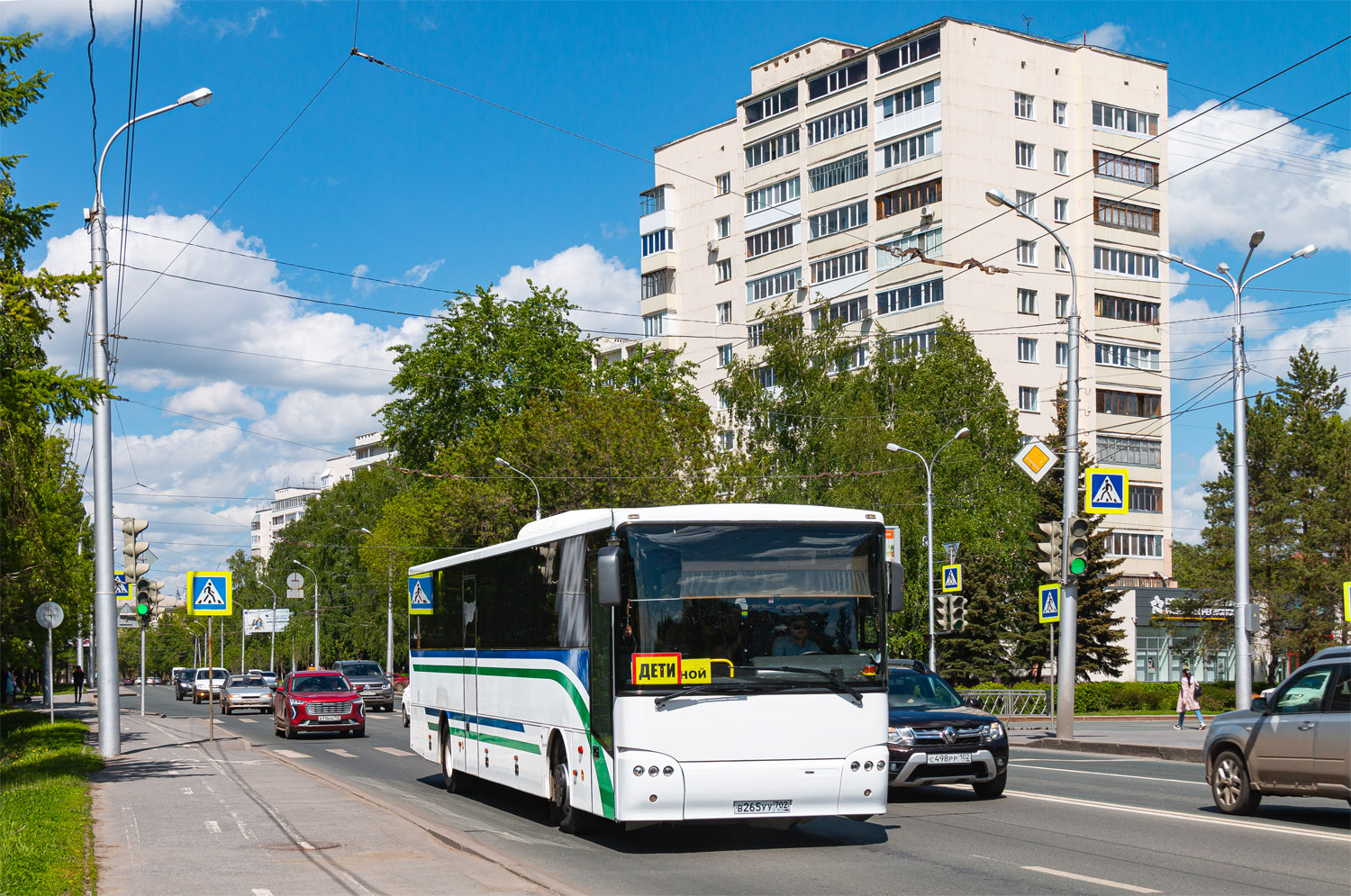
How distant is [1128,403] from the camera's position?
74188 mm

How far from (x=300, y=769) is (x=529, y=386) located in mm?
40778

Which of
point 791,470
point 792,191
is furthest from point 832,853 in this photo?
point 792,191

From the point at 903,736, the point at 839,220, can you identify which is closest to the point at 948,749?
the point at 903,736

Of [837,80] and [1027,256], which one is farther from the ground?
[837,80]

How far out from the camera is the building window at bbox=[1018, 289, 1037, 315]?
7219cm

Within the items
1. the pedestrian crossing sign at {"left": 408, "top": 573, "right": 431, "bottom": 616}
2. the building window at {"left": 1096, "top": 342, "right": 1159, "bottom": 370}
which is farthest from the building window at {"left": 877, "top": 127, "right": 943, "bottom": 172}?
the pedestrian crossing sign at {"left": 408, "top": 573, "right": 431, "bottom": 616}

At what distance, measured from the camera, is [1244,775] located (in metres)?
14.5

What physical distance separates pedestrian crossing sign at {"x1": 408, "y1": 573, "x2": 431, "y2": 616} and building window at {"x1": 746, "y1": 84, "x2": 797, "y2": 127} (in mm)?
63251

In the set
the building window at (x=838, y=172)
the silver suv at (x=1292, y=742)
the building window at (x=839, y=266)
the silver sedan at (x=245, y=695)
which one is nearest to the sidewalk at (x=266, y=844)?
the silver suv at (x=1292, y=742)

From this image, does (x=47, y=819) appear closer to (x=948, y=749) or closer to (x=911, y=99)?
(x=948, y=749)

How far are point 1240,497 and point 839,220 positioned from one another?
47813 mm

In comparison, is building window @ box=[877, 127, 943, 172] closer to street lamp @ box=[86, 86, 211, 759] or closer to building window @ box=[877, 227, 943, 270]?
building window @ box=[877, 227, 943, 270]

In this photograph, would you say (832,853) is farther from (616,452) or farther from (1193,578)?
(1193,578)

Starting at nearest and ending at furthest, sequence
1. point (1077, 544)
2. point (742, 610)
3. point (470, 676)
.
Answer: point (742, 610), point (470, 676), point (1077, 544)
